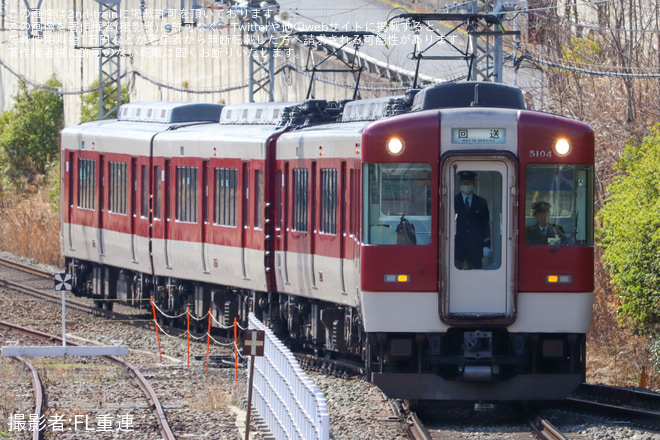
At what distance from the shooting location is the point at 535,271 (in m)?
11.5

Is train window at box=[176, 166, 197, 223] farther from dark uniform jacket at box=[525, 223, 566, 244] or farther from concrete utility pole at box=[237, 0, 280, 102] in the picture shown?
dark uniform jacket at box=[525, 223, 566, 244]

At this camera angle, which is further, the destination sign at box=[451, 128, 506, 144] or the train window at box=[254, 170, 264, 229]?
the train window at box=[254, 170, 264, 229]

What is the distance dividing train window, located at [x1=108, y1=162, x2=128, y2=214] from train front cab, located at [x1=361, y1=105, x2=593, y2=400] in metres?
10.4

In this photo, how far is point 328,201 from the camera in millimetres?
14164

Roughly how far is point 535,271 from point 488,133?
1362 mm

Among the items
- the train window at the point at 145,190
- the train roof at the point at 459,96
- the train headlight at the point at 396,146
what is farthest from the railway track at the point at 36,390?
the train roof at the point at 459,96

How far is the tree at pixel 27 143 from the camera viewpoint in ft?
142

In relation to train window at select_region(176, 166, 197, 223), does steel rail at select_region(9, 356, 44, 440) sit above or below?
below

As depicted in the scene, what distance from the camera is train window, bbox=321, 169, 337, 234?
13.9m

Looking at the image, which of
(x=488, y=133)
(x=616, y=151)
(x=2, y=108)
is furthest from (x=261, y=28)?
(x=2, y=108)

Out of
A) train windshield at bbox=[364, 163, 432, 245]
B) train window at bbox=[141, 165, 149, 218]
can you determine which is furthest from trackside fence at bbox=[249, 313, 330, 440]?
train window at bbox=[141, 165, 149, 218]

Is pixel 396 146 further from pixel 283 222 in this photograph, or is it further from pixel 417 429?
pixel 283 222

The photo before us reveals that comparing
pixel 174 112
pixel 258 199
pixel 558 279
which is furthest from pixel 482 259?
pixel 174 112

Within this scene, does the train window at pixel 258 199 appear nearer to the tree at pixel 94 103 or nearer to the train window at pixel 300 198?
the train window at pixel 300 198
